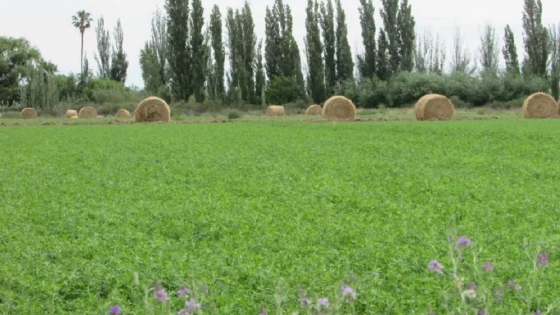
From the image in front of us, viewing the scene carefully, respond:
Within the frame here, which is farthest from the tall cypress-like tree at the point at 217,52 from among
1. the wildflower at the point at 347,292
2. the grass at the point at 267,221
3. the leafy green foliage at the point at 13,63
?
the wildflower at the point at 347,292

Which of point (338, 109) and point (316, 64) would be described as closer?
point (338, 109)

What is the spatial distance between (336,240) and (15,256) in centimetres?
276

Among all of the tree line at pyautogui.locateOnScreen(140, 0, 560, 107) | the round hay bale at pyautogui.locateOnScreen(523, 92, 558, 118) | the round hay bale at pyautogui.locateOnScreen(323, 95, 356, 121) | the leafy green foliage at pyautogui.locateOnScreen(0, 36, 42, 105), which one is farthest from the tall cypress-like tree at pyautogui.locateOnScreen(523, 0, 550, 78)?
the leafy green foliage at pyautogui.locateOnScreen(0, 36, 42, 105)

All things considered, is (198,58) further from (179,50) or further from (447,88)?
(447,88)

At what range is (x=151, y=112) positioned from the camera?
89.9 ft

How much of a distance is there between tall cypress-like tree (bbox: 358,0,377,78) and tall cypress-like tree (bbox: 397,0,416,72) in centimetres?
159

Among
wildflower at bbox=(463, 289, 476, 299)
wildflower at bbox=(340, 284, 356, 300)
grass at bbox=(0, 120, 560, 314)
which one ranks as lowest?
grass at bbox=(0, 120, 560, 314)

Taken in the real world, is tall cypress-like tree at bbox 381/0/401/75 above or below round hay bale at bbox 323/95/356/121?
above

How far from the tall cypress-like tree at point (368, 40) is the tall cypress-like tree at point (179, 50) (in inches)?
423

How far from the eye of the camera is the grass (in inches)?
187

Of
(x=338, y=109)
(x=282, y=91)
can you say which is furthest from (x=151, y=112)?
(x=282, y=91)

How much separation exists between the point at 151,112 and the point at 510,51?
26.2 metres

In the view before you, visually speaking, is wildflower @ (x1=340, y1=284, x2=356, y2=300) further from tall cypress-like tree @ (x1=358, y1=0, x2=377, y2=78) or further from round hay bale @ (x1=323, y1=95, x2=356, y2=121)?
tall cypress-like tree @ (x1=358, y1=0, x2=377, y2=78)

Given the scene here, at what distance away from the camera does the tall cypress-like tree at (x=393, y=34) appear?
41.3 metres
